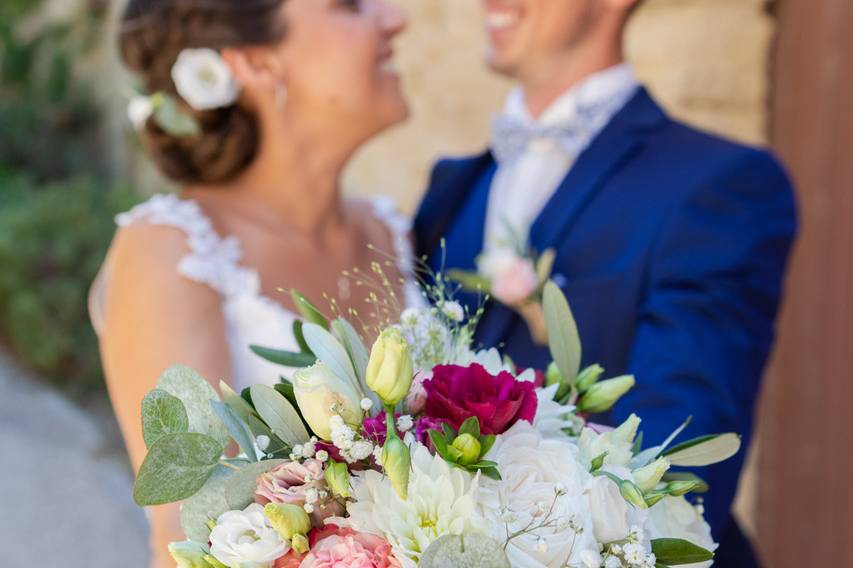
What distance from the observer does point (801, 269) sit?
11.0 feet

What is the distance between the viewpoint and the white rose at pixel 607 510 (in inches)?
38.3

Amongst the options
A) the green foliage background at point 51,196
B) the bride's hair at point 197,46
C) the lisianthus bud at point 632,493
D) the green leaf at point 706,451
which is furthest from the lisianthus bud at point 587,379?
the green foliage background at point 51,196

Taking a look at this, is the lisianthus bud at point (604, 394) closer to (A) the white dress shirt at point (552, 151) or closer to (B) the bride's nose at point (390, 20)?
(A) the white dress shirt at point (552, 151)

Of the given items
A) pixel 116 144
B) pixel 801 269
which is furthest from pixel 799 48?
pixel 116 144

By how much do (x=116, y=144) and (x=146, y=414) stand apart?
27.2 feet

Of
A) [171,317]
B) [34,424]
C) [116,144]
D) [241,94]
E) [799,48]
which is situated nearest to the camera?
[171,317]

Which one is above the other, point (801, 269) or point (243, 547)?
point (243, 547)

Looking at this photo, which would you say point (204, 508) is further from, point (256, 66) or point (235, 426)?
point (256, 66)

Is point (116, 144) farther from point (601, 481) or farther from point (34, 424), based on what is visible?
point (601, 481)

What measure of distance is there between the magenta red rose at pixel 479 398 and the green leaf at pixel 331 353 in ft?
0.26

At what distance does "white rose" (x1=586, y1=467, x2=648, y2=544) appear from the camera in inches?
38.3

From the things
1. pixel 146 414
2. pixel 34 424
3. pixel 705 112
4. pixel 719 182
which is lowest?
pixel 34 424

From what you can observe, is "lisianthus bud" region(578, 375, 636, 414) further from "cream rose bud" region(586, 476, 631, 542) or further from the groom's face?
the groom's face

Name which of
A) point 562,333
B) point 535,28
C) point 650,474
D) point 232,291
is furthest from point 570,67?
point 650,474
